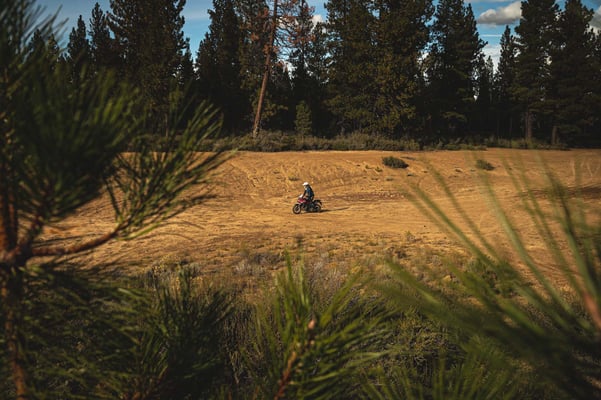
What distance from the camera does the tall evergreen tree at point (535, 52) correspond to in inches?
1423

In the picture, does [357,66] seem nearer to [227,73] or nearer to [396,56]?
[396,56]

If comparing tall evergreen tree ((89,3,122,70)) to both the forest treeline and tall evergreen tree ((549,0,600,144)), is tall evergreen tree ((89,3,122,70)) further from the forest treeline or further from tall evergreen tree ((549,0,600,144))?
tall evergreen tree ((549,0,600,144))

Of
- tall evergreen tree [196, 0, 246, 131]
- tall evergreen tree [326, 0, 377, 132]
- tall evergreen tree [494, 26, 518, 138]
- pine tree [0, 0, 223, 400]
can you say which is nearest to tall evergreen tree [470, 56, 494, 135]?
tall evergreen tree [494, 26, 518, 138]

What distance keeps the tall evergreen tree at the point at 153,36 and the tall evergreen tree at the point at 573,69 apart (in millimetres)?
35405

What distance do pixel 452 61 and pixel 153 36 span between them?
2893cm

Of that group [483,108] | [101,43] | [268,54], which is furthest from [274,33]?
[483,108]

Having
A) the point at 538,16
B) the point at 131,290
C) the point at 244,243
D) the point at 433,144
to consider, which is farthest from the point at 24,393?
the point at 538,16

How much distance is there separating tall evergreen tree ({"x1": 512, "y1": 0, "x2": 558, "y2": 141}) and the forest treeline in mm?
108

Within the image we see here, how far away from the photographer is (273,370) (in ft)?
3.12

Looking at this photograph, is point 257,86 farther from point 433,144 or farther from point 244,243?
point 244,243

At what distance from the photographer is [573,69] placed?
34.6 m

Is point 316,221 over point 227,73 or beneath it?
beneath

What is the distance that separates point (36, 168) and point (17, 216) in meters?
0.18

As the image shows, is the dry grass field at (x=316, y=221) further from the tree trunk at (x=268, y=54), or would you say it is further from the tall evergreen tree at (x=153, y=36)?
the tall evergreen tree at (x=153, y=36)
